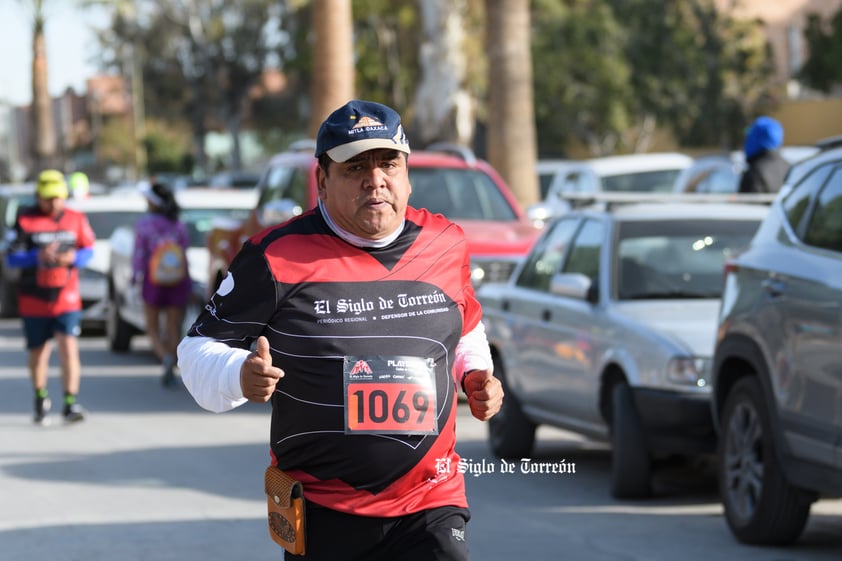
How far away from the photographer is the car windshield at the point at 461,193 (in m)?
15.4

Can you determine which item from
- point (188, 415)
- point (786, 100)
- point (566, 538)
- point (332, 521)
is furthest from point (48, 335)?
point (786, 100)

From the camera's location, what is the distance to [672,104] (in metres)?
45.0

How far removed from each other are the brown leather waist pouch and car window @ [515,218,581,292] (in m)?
6.80

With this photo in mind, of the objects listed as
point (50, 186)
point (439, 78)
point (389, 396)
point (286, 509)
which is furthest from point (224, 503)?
point (439, 78)

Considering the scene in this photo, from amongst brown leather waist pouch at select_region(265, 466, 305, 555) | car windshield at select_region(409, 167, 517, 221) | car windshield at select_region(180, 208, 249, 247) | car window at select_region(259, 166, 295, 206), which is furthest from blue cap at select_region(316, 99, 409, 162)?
car windshield at select_region(180, 208, 249, 247)

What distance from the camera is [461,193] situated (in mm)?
15609

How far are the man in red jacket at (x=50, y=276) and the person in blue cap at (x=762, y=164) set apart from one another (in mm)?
5389

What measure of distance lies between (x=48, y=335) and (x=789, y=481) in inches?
298

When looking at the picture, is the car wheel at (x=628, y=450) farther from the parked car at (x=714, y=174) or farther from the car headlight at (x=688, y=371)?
the parked car at (x=714, y=174)

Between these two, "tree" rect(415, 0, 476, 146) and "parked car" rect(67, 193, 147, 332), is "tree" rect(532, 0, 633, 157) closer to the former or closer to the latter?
"tree" rect(415, 0, 476, 146)

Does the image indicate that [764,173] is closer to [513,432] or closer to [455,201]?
[513,432]

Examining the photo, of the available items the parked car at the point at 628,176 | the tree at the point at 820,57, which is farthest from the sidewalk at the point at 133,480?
the tree at the point at 820,57

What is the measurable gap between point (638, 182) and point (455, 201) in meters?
9.08

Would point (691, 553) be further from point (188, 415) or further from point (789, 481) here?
point (188, 415)
